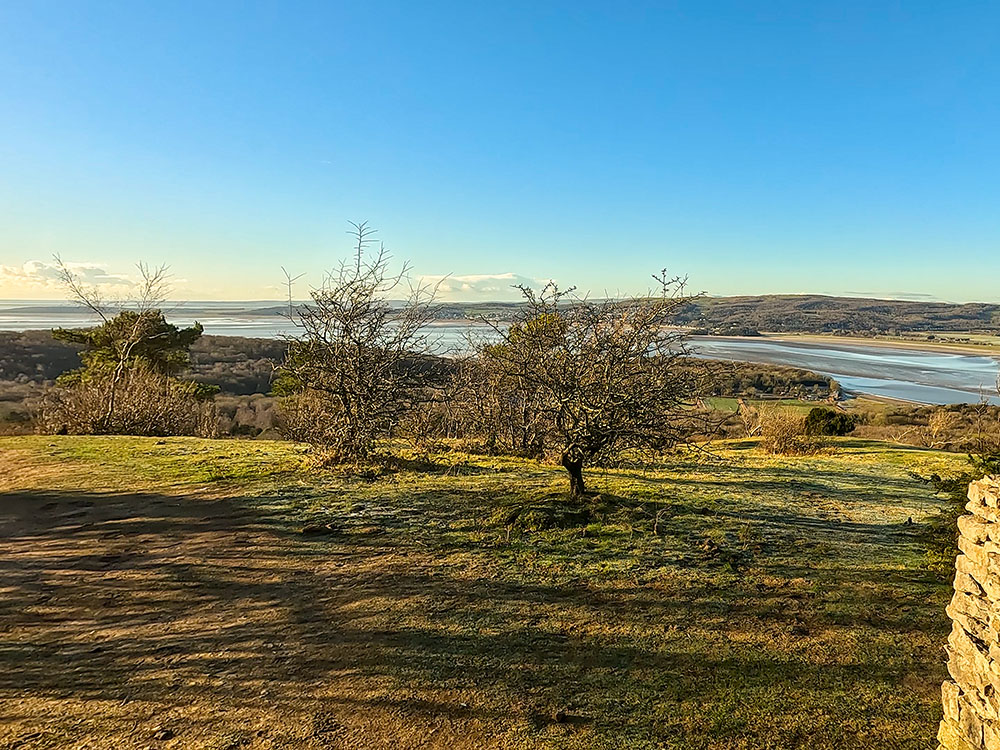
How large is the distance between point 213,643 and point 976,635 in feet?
14.4

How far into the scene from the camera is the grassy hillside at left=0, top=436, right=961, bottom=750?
121 inches

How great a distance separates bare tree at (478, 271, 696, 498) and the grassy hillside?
0.95m

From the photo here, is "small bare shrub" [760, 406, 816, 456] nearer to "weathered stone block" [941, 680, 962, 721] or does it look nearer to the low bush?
the low bush

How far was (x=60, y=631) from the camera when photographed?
4.00m

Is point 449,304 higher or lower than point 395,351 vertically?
higher

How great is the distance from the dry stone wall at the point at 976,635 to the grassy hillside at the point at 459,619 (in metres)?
0.67

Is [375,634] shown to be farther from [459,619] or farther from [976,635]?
[976,635]

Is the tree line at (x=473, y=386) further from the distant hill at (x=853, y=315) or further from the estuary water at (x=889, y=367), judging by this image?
the distant hill at (x=853, y=315)

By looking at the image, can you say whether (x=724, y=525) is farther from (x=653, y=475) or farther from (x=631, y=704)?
(x=631, y=704)

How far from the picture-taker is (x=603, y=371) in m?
6.50

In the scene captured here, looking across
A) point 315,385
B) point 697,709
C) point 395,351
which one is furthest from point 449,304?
point 697,709

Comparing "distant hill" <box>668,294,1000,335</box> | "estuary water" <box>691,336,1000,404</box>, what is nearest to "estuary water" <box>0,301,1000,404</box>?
"estuary water" <box>691,336,1000,404</box>

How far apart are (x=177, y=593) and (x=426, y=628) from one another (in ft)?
7.42

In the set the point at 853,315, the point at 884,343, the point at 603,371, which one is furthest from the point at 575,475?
the point at 853,315
